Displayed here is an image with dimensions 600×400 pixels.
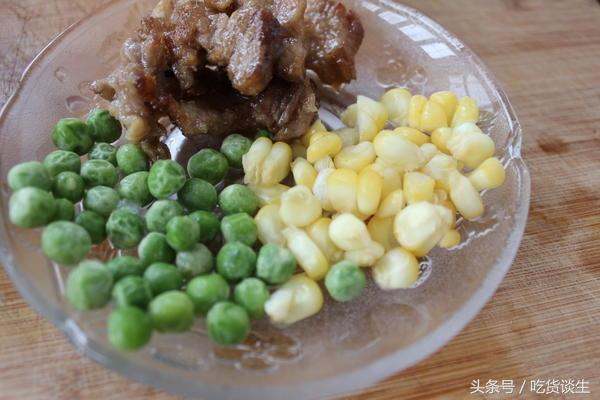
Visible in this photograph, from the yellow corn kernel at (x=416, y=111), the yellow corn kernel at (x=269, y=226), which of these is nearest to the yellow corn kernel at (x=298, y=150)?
the yellow corn kernel at (x=269, y=226)

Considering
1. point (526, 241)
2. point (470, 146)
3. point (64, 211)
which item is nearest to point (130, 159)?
point (64, 211)

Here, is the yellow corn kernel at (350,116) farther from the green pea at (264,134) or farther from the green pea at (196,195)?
the green pea at (196,195)

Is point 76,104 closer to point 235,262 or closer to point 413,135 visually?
point 235,262

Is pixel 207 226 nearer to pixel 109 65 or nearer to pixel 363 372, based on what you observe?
pixel 363 372

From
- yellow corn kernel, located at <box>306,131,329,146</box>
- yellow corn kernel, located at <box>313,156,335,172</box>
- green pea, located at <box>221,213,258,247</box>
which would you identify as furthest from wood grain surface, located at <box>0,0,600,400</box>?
yellow corn kernel, located at <box>306,131,329,146</box>

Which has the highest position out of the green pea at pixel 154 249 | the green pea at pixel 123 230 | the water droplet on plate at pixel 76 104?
the water droplet on plate at pixel 76 104

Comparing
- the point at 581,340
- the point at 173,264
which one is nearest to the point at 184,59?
the point at 173,264
